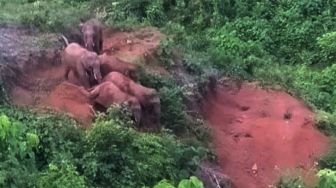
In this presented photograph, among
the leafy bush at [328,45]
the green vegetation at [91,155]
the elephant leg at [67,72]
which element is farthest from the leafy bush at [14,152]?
the leafy bush at [328,45]

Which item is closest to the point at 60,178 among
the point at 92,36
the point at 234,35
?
the point at 92,36

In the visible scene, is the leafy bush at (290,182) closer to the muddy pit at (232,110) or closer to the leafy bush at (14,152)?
the muddy pit at (232,110)

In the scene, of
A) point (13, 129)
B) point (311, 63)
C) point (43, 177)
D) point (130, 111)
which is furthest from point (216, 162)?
point (311, 63)

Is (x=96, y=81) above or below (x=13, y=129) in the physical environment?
below

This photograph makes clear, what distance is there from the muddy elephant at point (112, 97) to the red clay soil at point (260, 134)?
155 centimetres

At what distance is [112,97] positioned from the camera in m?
9.84

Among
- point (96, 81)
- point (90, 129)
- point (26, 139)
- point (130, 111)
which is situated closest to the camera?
point (26, 139)

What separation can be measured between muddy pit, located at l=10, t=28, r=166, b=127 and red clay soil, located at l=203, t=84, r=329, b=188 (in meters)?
1.26

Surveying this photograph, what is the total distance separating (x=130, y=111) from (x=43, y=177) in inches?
80.0

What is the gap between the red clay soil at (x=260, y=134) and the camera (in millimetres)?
10828

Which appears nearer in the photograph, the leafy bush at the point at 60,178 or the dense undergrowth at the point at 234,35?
the leafy bush at the point at 60,178

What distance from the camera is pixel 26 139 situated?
7.71 m

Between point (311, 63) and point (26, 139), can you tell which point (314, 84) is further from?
point (26, 139)

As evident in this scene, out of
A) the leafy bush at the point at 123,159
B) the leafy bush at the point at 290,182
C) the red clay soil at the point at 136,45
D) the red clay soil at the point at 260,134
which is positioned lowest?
the red clay soil at the point at 260,134
